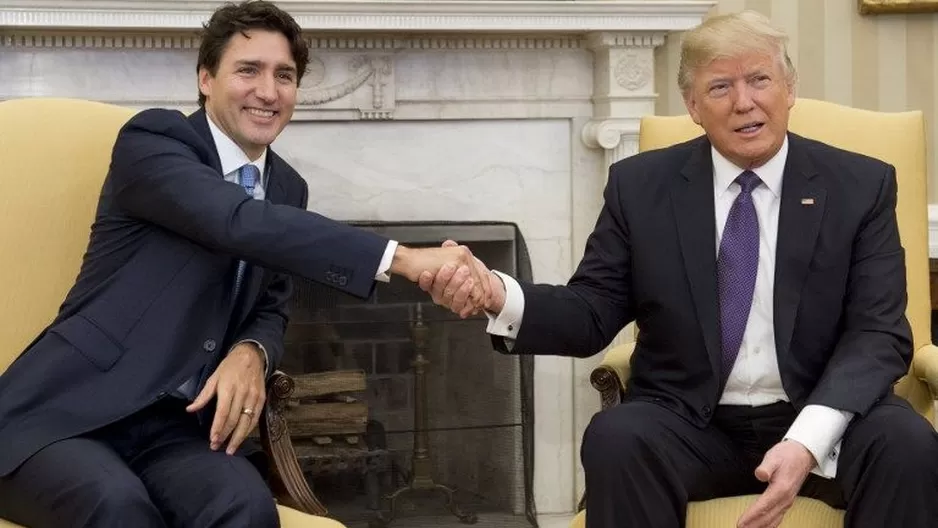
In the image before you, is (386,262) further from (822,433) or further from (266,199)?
(822,433)

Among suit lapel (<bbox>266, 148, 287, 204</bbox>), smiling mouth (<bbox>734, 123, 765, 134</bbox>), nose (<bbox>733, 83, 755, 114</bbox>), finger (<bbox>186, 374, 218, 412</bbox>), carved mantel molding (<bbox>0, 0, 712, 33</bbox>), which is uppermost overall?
carved mantel molding (<bbox>0, 0, 712, 33</bbox>)

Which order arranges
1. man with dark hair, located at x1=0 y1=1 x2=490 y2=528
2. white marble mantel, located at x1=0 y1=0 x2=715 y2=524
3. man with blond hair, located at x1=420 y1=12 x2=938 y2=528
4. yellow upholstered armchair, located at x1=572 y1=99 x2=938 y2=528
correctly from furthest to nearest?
white marble mantel, located at x1=0 y1=0 x2=715 y2=524, yellow upholstered armchair, located at x1=572 y1=99 x2=938 y2=528, man with blond hair, located at x1=420 y1=12 x2=938 y2=528, man with dark hair, located at x1=0 y1=1 x2=490 y2=528

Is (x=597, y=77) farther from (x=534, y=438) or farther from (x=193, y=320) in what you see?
(x=193, y=320)

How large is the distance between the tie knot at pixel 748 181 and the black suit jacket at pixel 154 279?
635 millimetres

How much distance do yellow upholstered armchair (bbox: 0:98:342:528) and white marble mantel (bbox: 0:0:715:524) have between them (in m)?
0.91

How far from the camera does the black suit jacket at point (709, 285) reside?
2148 millimetres

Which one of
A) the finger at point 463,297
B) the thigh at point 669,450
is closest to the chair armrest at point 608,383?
the thigh at point 669,450

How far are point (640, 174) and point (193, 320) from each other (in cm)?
82

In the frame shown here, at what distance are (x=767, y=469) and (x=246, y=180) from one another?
1000mm

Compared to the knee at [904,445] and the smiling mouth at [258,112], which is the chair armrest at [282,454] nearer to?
the smiling mouth at [258,112]

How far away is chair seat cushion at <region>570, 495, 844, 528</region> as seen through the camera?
195cm

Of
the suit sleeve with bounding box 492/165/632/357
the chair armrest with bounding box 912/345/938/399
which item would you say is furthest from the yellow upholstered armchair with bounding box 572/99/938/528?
the suit sleeve with bounding box 492/165/632/357

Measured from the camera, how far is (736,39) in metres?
2.19

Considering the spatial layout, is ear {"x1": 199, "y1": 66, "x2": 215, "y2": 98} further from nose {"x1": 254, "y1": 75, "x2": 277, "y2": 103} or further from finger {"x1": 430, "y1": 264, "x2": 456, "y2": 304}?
finger {"x1": 430, "y1": 264, "x2": 456, "y2": 304}
